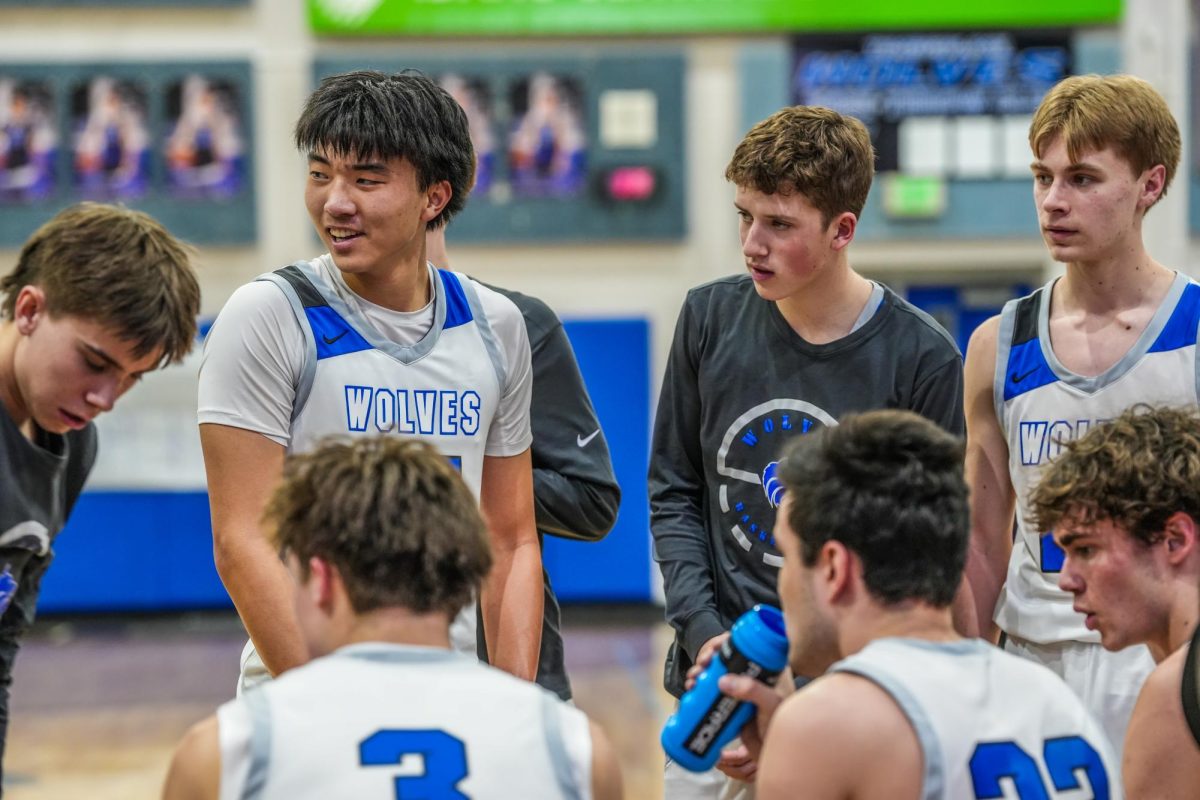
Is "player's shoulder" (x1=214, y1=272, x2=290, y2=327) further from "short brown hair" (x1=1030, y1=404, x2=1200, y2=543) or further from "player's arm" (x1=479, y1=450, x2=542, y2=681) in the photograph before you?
"short brown hair" (x1=1030, y1=404, x2=1200, y2=543)

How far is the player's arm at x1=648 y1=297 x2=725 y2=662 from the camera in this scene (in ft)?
9.64

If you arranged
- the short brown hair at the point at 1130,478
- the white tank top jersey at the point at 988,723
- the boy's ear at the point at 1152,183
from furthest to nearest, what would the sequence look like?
1. the boy's ear at the point at 1152,183
2. the short brown hair at the point at 1130,478
3. the white tank top jersey at the point at 988,723

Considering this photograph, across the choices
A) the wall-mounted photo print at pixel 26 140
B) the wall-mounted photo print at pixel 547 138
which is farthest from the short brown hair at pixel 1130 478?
the wall-mounted photo print at pixel 26 140

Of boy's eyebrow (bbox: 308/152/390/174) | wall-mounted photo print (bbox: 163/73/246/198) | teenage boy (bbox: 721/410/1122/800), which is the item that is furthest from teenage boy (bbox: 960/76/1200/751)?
wall-mounted photo print (bbox: 163/73/246/198)

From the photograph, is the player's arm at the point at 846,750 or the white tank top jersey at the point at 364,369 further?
the white tank top jersey at the point at 364,369

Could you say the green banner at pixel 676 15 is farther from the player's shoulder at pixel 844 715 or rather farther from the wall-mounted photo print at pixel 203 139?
the player's shoulder at pixel 844 715

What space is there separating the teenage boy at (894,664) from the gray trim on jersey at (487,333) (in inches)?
33.8

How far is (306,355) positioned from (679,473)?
854 mm

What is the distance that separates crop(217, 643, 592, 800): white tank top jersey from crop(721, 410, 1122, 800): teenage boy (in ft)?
1.05

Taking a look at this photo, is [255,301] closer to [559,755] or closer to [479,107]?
[559,755]

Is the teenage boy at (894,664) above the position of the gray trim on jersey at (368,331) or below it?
below

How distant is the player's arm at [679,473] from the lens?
9.64ft

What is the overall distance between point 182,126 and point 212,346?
6.75m

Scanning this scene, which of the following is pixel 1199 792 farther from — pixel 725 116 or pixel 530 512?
pixel 725 116
